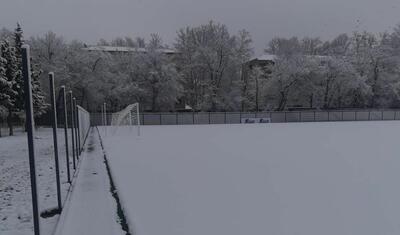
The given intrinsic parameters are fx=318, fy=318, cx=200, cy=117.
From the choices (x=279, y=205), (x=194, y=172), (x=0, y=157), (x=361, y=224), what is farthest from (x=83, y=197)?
(x=0, y=157)

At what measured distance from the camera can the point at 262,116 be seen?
38031 mm

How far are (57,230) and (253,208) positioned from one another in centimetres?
287

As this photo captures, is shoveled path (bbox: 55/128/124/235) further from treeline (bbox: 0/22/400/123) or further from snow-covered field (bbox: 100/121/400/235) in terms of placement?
treeline (bbox: 0/22/400/123)

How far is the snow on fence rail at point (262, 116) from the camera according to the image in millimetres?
36531

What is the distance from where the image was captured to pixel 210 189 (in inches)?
245

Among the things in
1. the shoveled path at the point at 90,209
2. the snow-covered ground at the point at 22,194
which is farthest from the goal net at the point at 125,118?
the shoveled path at the point at 90,209

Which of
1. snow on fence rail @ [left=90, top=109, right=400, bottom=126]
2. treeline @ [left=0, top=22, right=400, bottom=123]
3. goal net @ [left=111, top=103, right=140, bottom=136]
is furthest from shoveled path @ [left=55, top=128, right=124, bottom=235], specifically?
treeline @ [left=0, top=22, right=400, bottom=123]

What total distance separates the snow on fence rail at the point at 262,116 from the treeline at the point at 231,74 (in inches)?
113

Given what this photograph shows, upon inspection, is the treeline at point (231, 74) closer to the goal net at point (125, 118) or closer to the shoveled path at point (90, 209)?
the goal net at point (125, 118)

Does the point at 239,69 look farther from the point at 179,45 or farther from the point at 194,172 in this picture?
the point at 194,172

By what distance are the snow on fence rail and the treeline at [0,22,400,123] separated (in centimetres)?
287

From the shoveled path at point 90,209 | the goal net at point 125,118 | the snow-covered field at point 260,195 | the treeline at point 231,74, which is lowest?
the snow-covered field at point 260,195

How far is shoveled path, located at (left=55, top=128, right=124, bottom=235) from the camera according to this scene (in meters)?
4.24

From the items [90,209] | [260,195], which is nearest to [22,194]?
[90,209]
